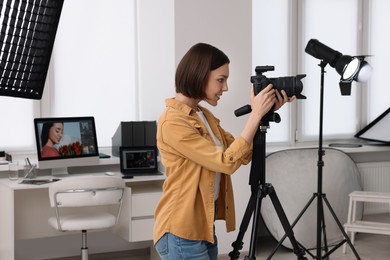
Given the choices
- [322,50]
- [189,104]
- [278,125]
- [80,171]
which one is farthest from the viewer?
[278,125]

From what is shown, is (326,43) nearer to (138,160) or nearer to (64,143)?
(138,160)

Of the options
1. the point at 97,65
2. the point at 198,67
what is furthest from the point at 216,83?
the point at 97,65

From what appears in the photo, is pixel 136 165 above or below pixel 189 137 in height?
below

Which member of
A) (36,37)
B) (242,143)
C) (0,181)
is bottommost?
(0,181)

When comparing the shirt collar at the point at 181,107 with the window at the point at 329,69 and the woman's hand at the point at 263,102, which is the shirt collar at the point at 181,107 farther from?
the window at the point at 329,69

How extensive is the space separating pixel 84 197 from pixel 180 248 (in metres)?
1.96

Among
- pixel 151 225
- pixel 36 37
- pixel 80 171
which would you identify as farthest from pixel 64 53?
pixel 36 37

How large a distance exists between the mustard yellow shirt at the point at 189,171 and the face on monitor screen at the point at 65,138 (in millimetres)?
2315

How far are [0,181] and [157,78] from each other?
132 centimetres

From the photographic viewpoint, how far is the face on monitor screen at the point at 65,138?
154 inches

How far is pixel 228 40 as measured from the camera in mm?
4391

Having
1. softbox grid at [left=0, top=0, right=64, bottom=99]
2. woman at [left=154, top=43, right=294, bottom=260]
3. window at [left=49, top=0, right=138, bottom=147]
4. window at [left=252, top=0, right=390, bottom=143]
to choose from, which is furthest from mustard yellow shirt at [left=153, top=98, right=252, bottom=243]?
window at [left=252, top=0, right=390, bottom=143]

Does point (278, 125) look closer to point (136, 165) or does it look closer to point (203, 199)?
point (136, 165)

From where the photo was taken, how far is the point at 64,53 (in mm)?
4383
